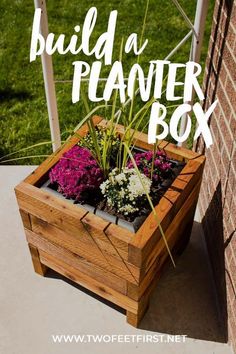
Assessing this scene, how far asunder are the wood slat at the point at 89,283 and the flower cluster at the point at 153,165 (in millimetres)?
537

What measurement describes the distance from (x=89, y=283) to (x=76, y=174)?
539 millimetres

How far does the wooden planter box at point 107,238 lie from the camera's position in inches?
70.3

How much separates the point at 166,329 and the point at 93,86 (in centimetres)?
119

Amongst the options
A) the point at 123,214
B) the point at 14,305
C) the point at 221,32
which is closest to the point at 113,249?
the point at 123,214

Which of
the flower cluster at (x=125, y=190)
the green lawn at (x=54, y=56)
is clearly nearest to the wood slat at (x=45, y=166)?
the flower cluster at (x=125, y=190)

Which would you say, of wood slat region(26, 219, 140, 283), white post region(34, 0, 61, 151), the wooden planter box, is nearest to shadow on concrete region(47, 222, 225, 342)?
the wooden planter box

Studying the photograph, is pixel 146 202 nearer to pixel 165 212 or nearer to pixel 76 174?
pixel 165 212

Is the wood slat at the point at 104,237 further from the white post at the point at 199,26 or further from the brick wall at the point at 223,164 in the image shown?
the white post at the point at 199,26

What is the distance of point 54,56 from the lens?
4.02 meters

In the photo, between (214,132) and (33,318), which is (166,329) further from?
(214,132)

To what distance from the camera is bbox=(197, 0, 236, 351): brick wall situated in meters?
2.00

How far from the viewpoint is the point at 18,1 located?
471 centimetres

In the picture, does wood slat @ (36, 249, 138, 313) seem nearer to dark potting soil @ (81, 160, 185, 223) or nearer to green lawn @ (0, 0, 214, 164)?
dark potting soil @ (81, 160, 185, 223)

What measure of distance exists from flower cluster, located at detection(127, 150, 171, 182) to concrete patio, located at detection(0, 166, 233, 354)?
0.62m
